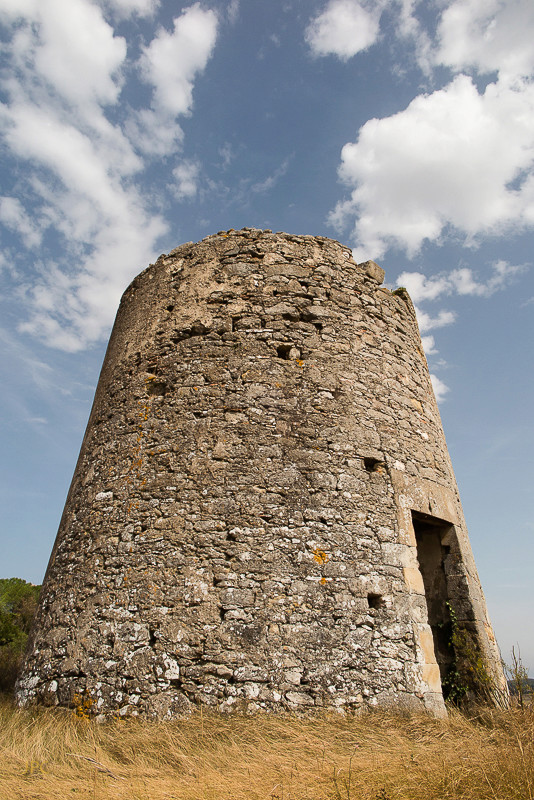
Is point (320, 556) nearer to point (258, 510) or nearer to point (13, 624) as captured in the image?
point (258, 510)

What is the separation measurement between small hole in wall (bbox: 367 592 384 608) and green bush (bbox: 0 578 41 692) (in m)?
4.60

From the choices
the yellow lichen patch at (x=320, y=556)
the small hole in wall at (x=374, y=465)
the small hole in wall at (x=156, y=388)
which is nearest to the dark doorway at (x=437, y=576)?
the small hole in wall at (x=374, y=465)

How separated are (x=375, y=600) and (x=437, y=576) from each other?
1.50m

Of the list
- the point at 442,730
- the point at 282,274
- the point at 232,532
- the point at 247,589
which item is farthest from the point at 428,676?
the point at 282,274

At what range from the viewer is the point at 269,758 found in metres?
3.40

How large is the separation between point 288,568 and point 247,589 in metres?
0.40

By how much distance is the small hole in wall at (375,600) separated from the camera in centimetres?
469

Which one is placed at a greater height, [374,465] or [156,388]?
[156,388]

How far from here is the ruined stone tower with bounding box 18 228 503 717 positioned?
4293 mm

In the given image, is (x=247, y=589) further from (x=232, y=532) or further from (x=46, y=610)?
(x=46, y=610)

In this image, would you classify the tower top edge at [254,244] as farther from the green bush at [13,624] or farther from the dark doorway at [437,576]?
the green bush at [13,624]

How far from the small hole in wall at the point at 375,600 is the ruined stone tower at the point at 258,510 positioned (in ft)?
0.09

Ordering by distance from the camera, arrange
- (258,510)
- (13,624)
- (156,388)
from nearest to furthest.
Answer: (258,510), (156,388), (13,624)

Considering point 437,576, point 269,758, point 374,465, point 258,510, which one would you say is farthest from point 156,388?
point 437,576
